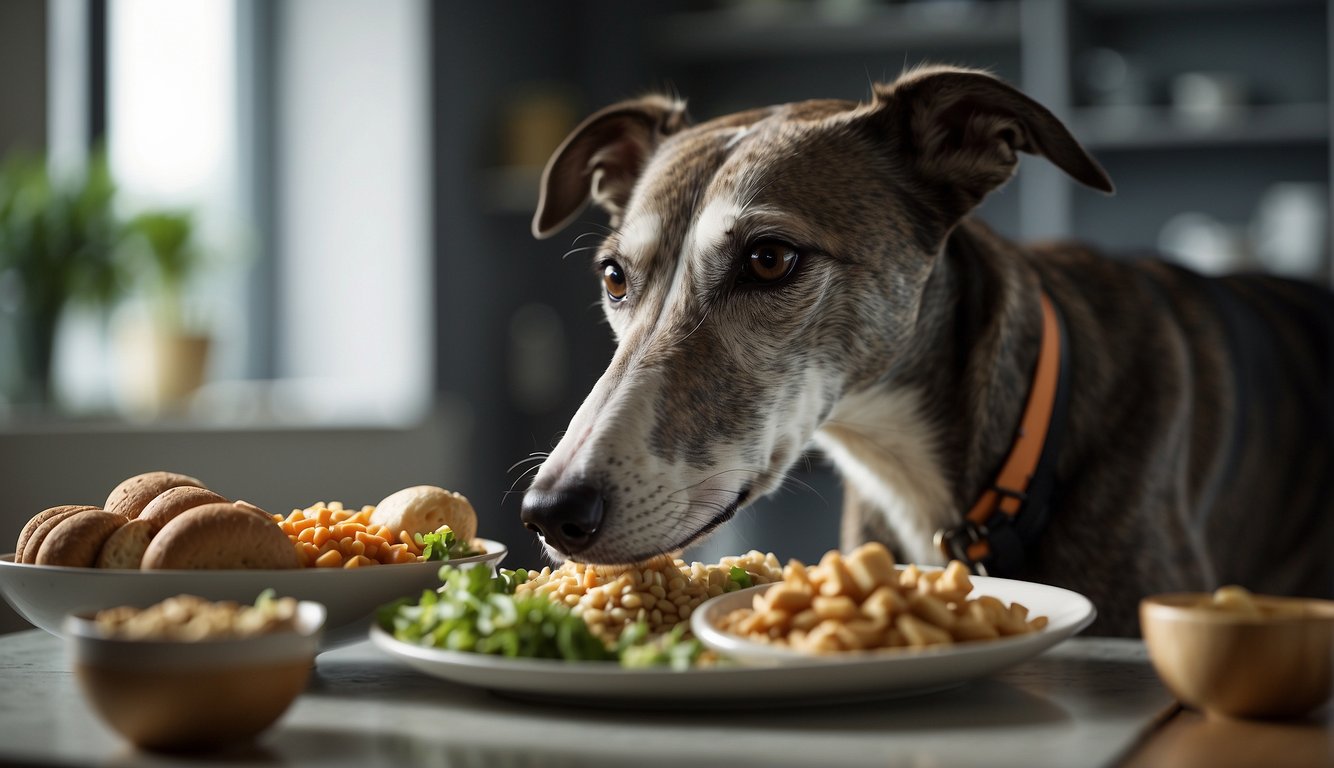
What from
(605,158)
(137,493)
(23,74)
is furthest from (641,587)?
(23,74)

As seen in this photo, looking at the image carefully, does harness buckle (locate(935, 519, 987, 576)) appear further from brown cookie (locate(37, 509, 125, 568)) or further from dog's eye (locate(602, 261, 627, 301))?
brown cookie (locate(37, 509, 125, 568))

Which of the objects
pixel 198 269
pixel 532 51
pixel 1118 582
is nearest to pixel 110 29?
pixel 198 269

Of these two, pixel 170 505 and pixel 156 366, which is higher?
pixel 156 366

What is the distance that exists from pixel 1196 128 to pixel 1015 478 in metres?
3.53

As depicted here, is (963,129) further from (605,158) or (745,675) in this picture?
(745,675)

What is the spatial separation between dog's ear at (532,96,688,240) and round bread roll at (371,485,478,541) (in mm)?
685

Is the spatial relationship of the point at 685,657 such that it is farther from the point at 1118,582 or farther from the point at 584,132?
the point at 584,132

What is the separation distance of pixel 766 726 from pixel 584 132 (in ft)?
3.92

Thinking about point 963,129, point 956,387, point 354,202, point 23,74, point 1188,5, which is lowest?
point 956,387

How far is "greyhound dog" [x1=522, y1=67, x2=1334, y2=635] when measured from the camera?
1342 mm

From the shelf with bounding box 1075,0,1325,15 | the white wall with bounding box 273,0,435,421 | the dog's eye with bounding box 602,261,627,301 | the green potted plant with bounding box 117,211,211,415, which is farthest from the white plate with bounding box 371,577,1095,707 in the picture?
the shelf with bounding box 1075,0,1325,15

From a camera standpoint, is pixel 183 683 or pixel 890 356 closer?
pixel 183 683

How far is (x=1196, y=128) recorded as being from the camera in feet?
15.3

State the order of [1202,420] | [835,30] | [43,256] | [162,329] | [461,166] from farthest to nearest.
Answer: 1. [835,30]
2. [461,166]
3. [162,329]
4. [43,256]
5. [1202,420]
